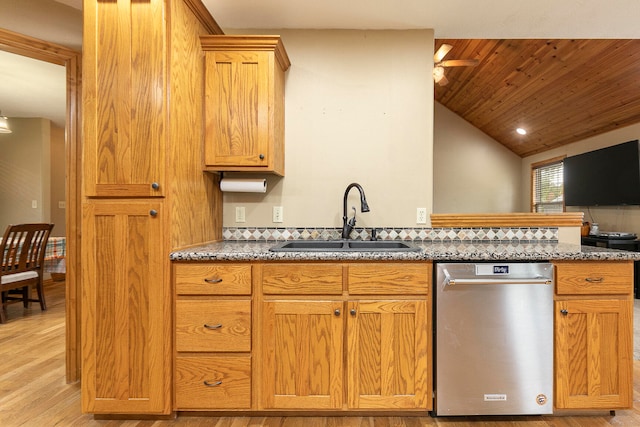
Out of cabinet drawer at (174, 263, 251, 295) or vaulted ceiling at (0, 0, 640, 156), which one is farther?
vaulted ceiling at (0, 0, 640, 156)

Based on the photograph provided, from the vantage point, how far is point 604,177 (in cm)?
479

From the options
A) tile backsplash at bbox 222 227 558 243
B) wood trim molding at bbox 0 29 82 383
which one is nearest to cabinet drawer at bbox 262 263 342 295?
tile backsplash at bbox 222 227 558 243

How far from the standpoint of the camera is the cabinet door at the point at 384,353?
5.68 ft

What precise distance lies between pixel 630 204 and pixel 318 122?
15.0 ft

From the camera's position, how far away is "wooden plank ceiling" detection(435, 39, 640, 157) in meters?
3.77

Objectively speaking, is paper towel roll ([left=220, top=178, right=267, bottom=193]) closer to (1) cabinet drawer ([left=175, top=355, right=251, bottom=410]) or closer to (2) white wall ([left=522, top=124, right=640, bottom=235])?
(1) cabinet drawer ([left=175, top=355, right=251, bottom=410])

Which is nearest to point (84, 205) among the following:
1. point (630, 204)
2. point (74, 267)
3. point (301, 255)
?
point (74, 267)

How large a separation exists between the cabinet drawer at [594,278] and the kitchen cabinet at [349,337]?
2.29 feet

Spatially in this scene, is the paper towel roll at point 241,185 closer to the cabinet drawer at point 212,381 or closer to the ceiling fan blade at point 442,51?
the cabinet drawer at point 212,381

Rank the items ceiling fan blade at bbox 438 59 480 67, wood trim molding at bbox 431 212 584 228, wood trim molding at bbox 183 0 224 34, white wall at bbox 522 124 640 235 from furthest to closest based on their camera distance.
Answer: white wall at bbox 522 124 640 235 → ceiling fan blade at bbox 438 59 480 67 → wood trim molding at bbox 431 212 584 228 → wood trim molding at bbox 183 0 224 34

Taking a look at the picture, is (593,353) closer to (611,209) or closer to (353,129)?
(353,129)

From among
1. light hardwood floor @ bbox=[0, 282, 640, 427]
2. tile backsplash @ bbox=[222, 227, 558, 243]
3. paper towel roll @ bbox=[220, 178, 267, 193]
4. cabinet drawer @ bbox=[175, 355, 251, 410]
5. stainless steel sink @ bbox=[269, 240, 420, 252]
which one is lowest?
light hardwood floor @ bbox=[0, 282, 640, 427]

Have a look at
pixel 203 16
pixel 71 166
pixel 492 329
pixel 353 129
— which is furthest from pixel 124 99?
pixel 492 329

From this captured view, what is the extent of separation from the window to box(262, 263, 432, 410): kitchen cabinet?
221 inches
